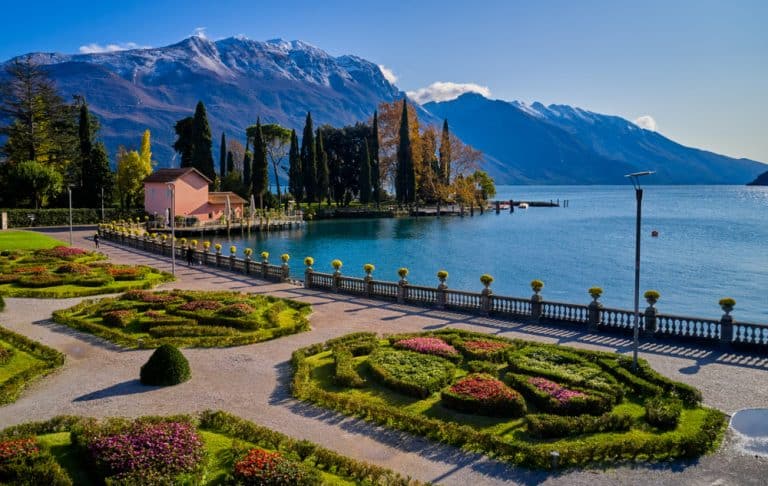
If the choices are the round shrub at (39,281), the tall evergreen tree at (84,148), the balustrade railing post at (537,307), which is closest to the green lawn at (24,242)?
the round shrub at (39,281)

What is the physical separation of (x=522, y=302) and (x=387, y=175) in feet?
326

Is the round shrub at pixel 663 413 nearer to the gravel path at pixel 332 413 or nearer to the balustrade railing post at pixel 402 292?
the gravel path at pixel 332 413

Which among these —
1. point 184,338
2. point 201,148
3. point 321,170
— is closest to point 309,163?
point 321,170

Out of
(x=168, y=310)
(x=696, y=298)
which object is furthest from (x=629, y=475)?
(x=696, y=298)

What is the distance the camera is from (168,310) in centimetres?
2581

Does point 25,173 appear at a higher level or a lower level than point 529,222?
higher

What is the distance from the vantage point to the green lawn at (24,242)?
51.6m

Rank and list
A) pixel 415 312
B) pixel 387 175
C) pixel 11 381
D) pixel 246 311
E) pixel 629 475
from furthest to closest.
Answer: pixel 387 175, pixel 415 312, pixel 246 311, pixel 11 381, pixel 629 475

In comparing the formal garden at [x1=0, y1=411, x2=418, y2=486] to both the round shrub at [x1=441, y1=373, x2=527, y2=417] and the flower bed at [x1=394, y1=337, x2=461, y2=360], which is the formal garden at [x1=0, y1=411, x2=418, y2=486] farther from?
the flower bed at [x1=394, y1=337, x2=461, y2=360]

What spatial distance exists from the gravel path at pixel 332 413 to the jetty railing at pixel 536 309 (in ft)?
3.21

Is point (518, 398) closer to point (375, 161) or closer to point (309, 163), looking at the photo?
point (309, 163)

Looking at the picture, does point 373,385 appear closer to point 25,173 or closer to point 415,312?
point 415,312

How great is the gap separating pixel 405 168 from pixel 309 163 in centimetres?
1907

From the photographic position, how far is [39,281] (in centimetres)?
3284
